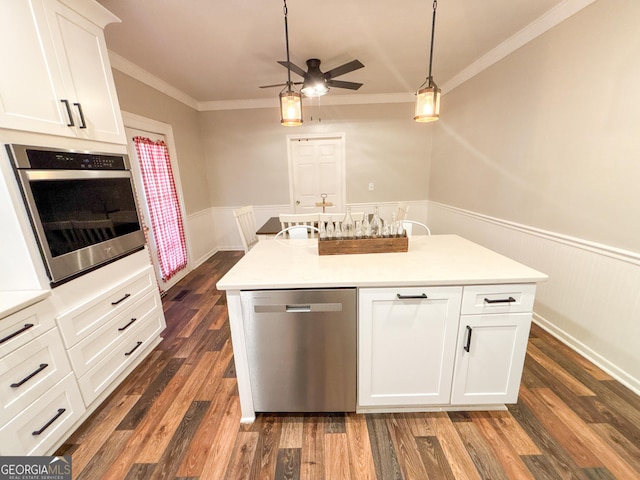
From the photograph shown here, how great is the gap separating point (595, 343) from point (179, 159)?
190 inches

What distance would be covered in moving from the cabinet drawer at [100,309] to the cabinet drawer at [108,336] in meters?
0.04

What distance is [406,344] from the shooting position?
1.34 meters

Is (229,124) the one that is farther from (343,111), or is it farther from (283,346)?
(283,346)

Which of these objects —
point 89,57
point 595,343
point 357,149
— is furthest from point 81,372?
point 357,149

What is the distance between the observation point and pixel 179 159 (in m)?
3.64

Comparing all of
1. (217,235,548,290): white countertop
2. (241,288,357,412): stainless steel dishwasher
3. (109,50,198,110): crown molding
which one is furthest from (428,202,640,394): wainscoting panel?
(109,50,198,110): crown molding

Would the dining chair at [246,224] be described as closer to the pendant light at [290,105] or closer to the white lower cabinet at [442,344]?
the pendant light at [290,105]

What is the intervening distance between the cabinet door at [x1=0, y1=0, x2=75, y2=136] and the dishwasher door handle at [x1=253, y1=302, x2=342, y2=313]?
1.43 meters

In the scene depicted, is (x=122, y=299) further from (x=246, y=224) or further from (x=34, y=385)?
(x=246, y=224)

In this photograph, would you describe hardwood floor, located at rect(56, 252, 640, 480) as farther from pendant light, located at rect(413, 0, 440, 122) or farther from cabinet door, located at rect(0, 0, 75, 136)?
pendant light, located at rect(413, 0, 440, 122)

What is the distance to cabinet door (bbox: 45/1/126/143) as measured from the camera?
140cm

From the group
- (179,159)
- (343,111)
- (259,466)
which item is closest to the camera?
(259,466)

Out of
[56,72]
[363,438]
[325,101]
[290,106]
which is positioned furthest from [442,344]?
[325,101]

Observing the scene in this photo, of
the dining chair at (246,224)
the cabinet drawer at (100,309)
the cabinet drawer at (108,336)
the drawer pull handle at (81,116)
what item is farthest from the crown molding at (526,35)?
the cabinet drawer at (108,336)
